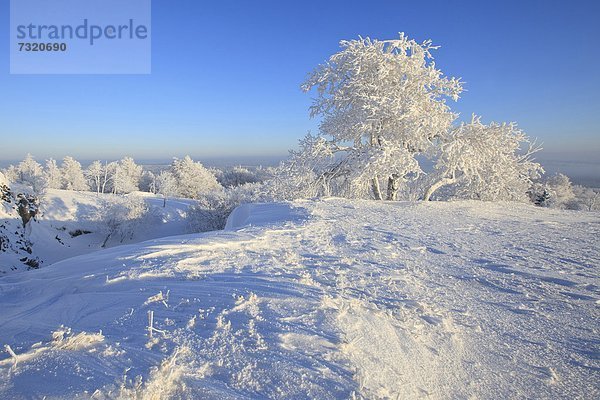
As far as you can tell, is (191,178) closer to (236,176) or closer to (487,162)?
(236,176)

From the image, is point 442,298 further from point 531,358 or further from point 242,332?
point 242,332

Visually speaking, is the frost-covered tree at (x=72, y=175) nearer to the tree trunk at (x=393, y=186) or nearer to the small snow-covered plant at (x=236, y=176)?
the small snow-covered plant at (x=236, y=176)

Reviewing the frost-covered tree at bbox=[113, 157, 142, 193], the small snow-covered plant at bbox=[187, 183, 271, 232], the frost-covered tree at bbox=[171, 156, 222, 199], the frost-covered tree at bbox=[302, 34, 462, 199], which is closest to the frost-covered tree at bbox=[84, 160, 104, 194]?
the frost-covered tree at bbox=[113, 157, 142, 193]

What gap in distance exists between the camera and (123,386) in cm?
146

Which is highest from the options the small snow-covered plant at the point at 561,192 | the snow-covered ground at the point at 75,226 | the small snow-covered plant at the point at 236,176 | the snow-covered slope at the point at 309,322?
the small snow-covered plant at the point at 236,176

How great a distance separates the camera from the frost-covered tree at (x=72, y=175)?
58500 millimetres

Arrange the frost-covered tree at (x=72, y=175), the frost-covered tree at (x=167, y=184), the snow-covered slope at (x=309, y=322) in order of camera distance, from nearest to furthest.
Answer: the snow-covered slope at (x=309, y=322) → the frost-covered tree at (x=167, y=184) → the frost-covered tree at (x=72, y=175)

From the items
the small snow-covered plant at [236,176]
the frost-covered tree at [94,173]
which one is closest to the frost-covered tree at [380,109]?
the small snow-covered plant at [236,176]

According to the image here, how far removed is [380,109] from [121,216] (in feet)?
84.1

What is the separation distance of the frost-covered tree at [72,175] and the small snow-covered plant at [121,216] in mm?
39972

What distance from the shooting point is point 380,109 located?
853 centimetres

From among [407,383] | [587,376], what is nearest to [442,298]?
[587,376]

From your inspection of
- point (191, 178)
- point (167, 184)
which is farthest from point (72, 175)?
point (191, 178)

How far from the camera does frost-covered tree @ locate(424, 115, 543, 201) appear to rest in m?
8.30
